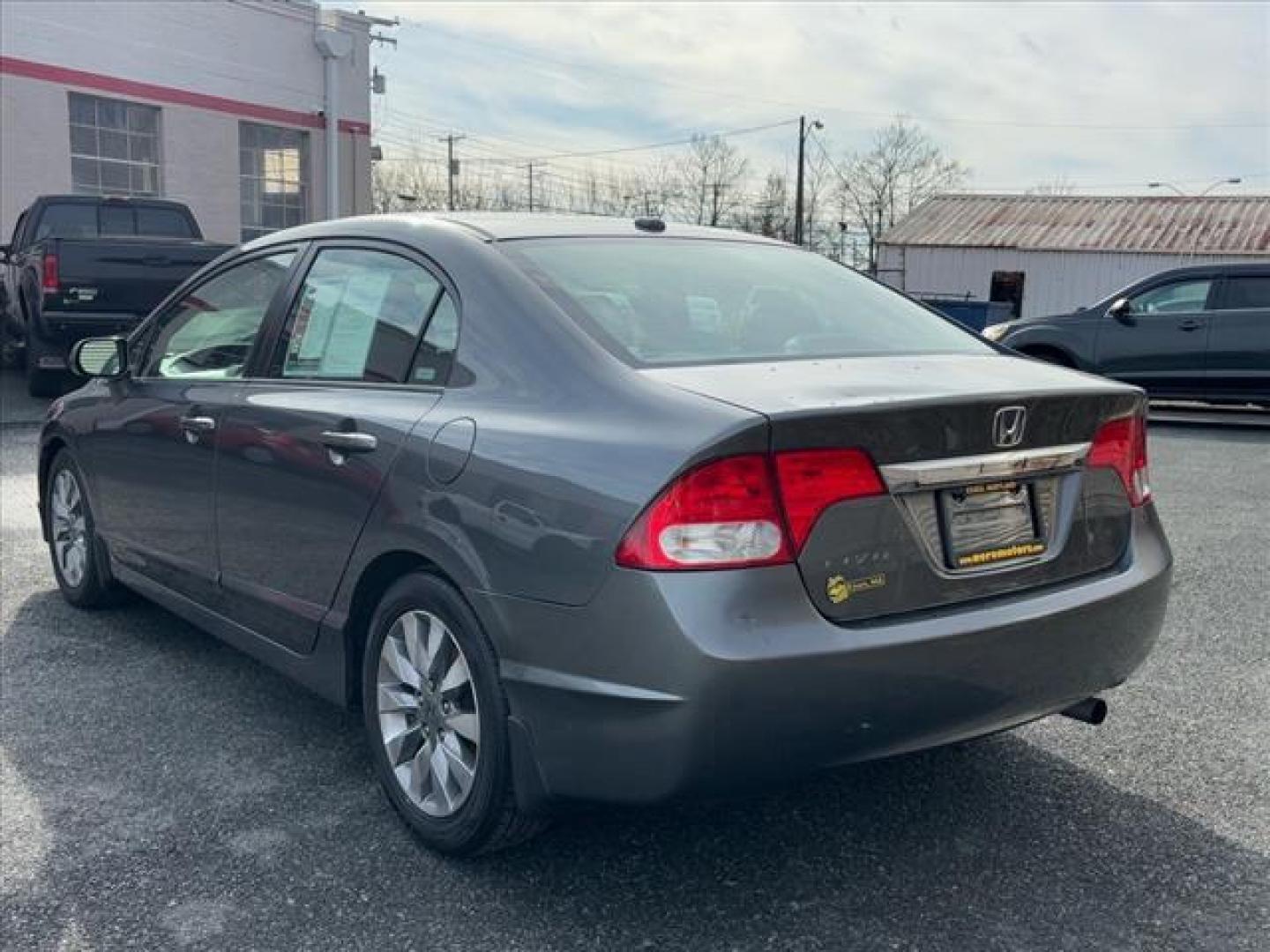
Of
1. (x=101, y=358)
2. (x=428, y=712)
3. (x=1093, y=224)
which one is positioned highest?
(x=1093, y=224)

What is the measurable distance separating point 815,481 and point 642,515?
1.20 feet

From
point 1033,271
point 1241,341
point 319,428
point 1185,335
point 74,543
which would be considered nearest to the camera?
point 319,428

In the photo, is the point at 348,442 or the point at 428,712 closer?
the point at 428,712

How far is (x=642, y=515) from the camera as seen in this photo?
2477 millimetres

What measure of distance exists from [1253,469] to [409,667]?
8629 millimetres

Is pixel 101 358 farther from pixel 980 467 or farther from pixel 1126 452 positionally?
pixel 1126 452

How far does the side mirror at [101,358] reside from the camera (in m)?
4.73

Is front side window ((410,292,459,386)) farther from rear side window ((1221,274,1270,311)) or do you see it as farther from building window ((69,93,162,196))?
building window ((69,93,162,196))

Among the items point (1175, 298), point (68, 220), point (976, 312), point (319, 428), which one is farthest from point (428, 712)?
point (976, 312)

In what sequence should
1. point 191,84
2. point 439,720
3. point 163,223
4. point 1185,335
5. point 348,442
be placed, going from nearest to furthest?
point 439,720, point 348,442, point 1185,335, point 163,223, point 191,84

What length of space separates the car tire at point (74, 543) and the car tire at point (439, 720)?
7.07 feet

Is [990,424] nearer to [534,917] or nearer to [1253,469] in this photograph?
[534,917]

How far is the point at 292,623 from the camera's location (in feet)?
11.7

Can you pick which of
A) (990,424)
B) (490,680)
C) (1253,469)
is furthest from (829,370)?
(1253,469)
